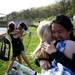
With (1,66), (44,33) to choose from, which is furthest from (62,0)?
(44,33)

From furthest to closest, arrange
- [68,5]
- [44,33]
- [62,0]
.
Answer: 1. [62,0]
2. [68,5]
3. [44,33]

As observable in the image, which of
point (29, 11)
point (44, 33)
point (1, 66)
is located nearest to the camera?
point (44, 33)

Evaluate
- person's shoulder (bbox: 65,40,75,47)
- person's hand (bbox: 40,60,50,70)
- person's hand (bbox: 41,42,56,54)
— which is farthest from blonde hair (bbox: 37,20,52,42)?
person's shoulder (bbox: 65,40,75,47)

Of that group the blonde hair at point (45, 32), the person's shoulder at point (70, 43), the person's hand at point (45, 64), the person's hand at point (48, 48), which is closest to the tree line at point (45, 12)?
the blonde hair at point (45, 32)

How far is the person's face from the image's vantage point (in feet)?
13.7

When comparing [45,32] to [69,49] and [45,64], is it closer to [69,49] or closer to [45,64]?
[45,64]

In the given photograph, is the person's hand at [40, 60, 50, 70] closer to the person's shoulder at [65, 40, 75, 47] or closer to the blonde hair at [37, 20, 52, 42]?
the blonde hair at [37, 20, 52, 42]

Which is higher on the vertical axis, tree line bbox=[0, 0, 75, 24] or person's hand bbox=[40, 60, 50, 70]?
person's hand bbox=[40, 60, 50, 70]

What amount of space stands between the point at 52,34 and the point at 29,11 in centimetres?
9366

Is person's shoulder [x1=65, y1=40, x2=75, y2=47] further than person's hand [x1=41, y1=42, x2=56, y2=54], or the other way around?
person's hand [x1=41, y1=42, x2=56, y2=54]

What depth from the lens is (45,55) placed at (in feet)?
14.1

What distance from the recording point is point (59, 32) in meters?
4.21

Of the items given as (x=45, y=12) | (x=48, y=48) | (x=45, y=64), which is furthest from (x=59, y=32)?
(x=45, y=12)

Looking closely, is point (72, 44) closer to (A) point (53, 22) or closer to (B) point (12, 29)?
(A) point (53, 22)
